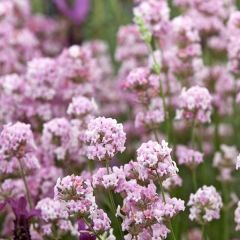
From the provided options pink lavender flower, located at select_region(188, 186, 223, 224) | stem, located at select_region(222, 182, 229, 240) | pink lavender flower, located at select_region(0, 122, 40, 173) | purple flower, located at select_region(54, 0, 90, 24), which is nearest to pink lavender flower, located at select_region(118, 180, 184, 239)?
pink lavender flower, located at select_region(188, 186, 223, 224)

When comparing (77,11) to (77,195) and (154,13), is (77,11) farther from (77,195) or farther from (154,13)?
(77,195)

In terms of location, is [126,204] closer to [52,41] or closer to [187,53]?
[187,53]

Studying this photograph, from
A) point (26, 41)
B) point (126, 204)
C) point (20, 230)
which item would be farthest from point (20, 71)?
point (126, 204)

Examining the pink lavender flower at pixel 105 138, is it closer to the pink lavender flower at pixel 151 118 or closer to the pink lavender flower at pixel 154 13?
the pink lavender flower at pixel 151 118

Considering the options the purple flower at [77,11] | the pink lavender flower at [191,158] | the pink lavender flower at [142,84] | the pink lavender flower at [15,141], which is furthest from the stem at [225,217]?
the purple flower at [77,11]

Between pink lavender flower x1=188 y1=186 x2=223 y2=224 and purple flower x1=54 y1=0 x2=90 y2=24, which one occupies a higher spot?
Result: purple flower x1=54 y1=0 x2=90 y2=24

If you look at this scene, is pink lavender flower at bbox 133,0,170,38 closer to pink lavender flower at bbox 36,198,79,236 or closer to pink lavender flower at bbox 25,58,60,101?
pink lavender flower at bbox 25,58,60,101
